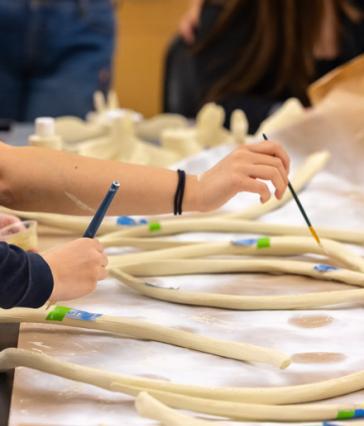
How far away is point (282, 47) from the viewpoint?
2.27 meters

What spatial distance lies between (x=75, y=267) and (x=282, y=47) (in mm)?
1611

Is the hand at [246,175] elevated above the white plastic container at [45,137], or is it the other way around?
the hand at [246,175]

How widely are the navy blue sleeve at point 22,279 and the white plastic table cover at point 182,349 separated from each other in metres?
0.07

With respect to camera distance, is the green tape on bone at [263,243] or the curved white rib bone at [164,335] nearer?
the curved white rib bone at [164,335]

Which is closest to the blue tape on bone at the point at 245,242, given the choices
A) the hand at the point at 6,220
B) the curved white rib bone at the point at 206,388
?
the hand at the point at 6,220

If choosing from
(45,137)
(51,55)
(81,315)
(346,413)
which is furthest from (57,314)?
(51,55)

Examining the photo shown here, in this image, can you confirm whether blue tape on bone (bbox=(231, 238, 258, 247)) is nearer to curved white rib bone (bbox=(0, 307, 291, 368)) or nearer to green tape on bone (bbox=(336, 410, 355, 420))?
curved white rib bone (bbox=(0, 307, 291, 368))

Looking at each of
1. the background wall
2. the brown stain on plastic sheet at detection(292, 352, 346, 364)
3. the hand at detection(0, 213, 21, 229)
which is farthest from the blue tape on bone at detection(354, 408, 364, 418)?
the background wall

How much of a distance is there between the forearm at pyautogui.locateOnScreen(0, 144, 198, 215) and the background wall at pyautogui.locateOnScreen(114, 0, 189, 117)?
305cm

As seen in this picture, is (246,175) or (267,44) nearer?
(246,175)

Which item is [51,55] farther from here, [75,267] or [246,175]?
[75,267]

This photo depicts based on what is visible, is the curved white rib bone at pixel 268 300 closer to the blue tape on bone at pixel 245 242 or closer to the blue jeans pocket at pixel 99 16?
the blue tape on bone at pixel 245 242

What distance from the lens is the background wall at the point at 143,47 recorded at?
13.0 feet

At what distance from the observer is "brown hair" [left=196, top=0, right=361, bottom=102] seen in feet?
7.34
